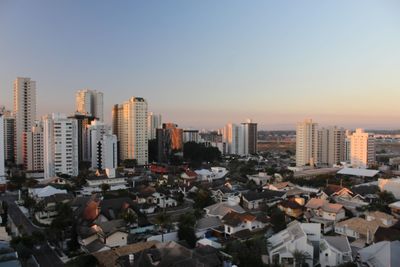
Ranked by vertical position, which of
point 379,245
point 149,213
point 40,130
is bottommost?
point 149,213

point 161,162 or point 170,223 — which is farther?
point 161,162

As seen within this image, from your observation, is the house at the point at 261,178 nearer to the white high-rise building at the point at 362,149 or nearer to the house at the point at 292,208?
the house at the point at 292,208

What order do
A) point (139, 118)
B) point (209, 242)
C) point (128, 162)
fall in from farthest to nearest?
point (139, 118), point (128, 162), point (209, 242)

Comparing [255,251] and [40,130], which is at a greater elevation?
[40,130]

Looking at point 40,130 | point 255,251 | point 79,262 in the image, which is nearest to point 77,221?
point 79,262

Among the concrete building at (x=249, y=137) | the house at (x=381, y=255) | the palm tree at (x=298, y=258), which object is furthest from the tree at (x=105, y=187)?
the concrete building at (x=249, y=137)

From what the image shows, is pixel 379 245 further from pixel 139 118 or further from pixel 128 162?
pixel 139 118

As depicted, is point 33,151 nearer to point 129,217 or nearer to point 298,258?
point 129,217
